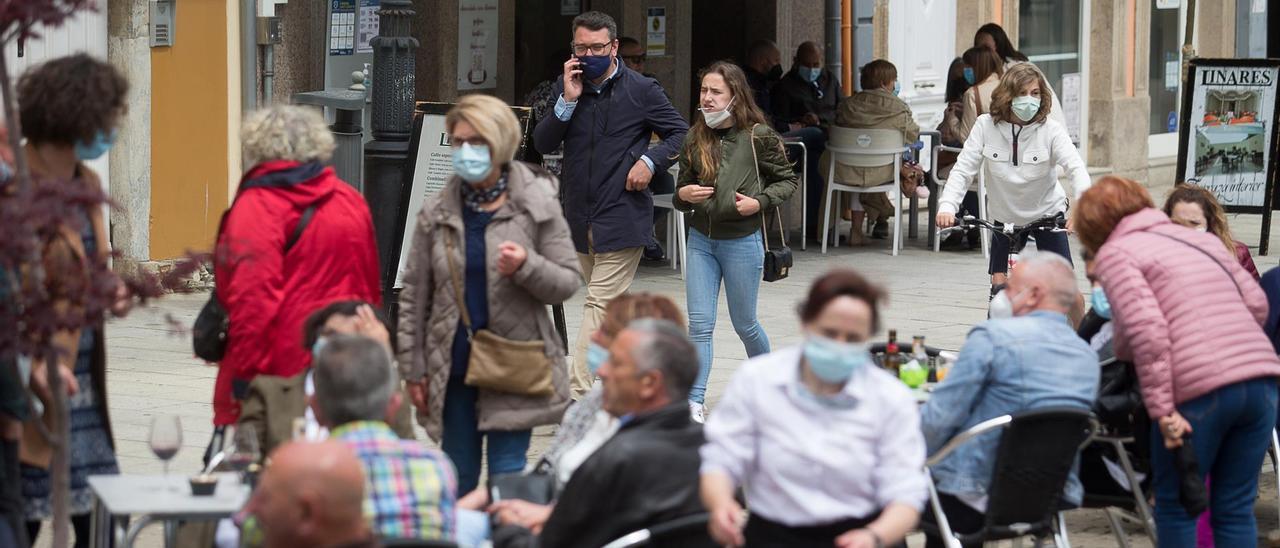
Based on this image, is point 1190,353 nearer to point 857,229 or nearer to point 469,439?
point 469,439

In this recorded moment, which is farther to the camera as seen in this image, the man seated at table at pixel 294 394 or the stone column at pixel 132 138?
the stone column at pixel 132 138

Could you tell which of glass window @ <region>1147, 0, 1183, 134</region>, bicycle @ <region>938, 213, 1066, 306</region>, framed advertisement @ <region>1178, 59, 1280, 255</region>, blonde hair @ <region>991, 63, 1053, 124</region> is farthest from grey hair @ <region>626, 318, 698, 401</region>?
glass window @ <region>1147, 0, 1183, 134</region>

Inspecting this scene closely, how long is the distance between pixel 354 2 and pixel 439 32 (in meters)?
1.15

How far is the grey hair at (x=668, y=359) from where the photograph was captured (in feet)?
15.6

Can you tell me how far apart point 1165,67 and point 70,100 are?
20129 mm

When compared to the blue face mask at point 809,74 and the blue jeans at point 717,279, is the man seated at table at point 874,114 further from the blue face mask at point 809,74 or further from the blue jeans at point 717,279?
the blue jeans at point 717,279

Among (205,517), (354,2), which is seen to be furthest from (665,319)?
(354,2)

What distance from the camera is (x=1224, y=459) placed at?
6129 millimetres

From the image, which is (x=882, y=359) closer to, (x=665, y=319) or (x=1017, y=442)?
(x=1017, y=442)

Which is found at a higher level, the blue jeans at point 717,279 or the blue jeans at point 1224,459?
the blue jeans at point 717,279

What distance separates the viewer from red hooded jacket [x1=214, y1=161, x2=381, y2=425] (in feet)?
18.4

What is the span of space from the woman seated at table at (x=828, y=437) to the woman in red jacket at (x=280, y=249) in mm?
1560

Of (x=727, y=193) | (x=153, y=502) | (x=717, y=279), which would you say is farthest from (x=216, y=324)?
(x=717, y=279)

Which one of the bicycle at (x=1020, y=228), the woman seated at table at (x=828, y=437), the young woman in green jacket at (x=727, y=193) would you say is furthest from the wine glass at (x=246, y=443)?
the bicycle at (x=1020, y=228)
